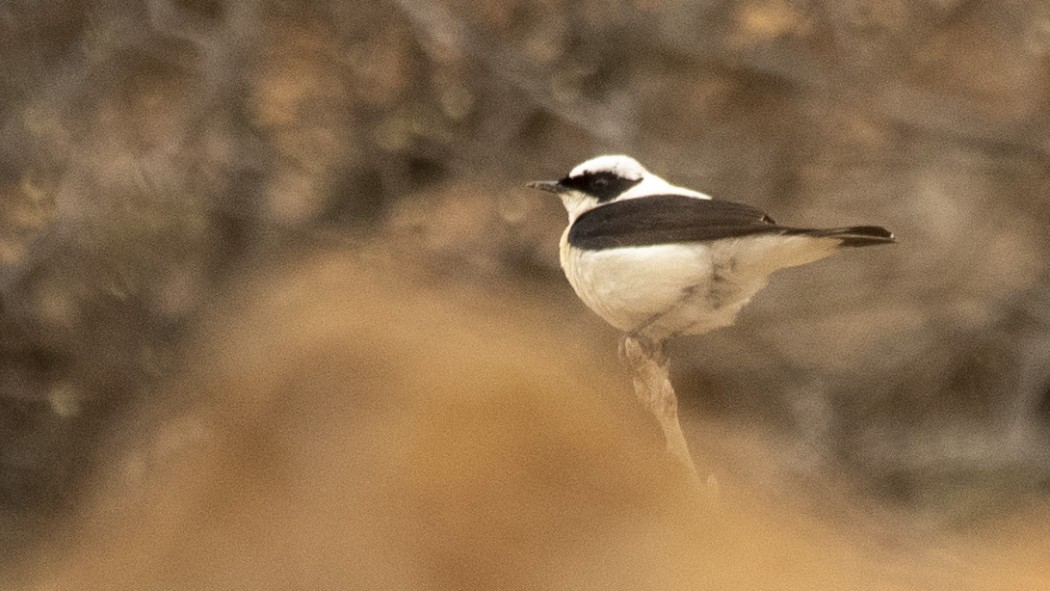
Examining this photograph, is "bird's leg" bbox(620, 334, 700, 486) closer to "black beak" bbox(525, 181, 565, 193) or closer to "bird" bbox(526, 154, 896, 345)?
"bird" bbox(526, 154, 896, 345)

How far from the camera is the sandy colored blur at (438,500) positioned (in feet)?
10.8

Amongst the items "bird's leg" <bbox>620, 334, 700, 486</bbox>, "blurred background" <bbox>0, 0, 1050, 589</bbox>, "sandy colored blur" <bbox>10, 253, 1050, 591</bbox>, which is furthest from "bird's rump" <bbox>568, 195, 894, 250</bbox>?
"blurred background" <bbox>0, 0, 1050, 589</bbox>

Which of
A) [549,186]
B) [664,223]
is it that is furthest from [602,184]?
[664,223]

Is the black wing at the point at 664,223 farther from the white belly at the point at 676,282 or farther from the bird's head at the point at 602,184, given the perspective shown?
the bird's head at the point at 602,184

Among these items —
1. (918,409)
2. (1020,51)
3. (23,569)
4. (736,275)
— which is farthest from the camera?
(918,409)

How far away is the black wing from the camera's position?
153 inches

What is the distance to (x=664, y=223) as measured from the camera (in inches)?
160

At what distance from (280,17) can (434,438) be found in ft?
16.9

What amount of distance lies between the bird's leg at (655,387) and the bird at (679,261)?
48 millimetres

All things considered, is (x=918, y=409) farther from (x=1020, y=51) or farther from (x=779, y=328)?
(x=1020, y=51)

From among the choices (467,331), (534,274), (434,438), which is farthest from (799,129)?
(434,438)

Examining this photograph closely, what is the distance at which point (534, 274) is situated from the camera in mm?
7746

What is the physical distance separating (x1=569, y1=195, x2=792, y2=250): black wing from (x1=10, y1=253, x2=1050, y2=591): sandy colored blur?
0.41m

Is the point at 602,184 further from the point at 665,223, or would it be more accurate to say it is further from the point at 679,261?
the point at 679,261
